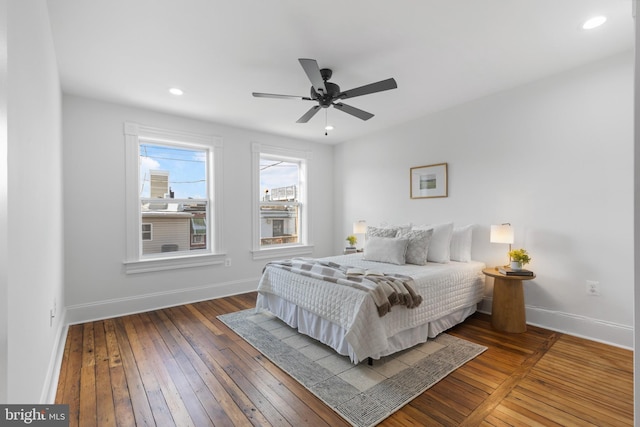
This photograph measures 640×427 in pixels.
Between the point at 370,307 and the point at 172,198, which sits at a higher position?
the point at 172,198

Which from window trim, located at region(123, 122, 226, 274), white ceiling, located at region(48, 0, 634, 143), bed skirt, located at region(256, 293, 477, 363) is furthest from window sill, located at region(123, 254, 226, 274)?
white ceiling, located at region(48, 0, 634, 143)

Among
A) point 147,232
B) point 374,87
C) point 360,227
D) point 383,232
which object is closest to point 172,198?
point 147,232

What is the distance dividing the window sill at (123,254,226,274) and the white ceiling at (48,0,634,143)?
1973 mm

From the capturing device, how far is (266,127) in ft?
14.8

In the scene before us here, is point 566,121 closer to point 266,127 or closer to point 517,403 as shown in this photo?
point 517,403

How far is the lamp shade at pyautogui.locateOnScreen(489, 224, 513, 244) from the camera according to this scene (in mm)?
3083

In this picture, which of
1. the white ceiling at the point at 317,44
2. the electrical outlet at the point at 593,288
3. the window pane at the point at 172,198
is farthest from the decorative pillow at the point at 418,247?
the window pane at the point at 172,198

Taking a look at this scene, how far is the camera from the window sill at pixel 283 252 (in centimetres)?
474

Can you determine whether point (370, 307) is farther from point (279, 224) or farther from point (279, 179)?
point (279, 179)

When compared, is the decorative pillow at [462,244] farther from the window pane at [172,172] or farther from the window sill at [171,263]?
the window pane at [172,172]

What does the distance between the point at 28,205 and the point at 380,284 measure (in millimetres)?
2241

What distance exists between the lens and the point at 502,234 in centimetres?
311

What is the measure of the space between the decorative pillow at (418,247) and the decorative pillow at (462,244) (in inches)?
14.8

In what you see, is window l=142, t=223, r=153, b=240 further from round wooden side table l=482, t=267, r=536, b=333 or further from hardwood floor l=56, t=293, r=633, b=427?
round wooden side table l=482, t=267, r=536, b=333
